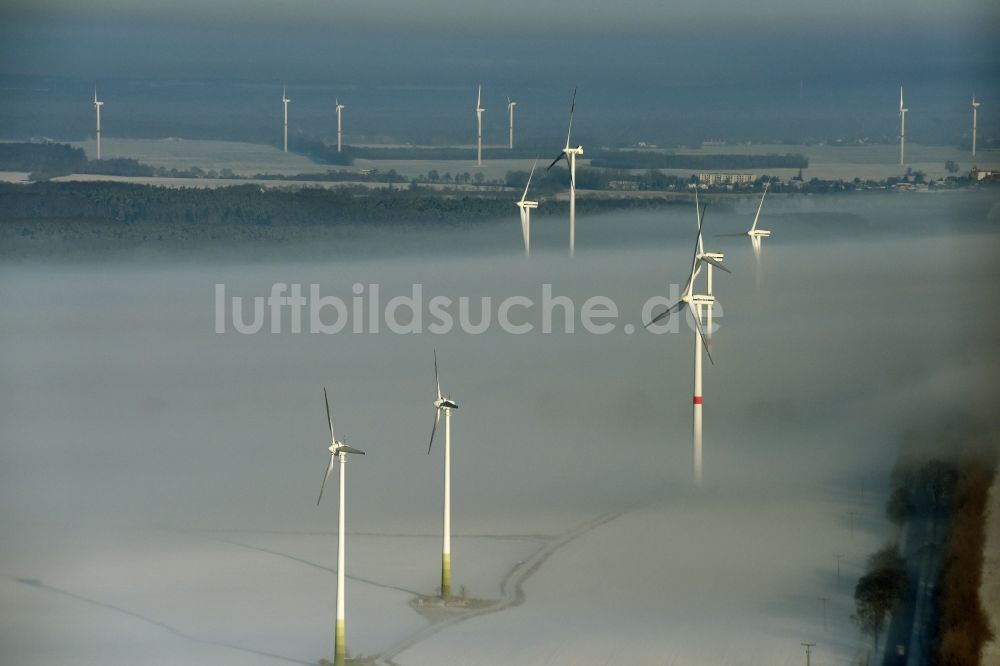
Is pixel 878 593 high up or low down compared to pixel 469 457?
up

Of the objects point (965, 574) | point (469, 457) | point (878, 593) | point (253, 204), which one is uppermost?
point (253, 204)

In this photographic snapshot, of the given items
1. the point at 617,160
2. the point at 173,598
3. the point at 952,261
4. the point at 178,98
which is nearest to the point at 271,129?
the point at 178,98

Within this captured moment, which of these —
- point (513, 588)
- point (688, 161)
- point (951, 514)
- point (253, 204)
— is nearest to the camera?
point (513, 588)

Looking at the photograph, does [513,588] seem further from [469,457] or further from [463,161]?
[463,161]

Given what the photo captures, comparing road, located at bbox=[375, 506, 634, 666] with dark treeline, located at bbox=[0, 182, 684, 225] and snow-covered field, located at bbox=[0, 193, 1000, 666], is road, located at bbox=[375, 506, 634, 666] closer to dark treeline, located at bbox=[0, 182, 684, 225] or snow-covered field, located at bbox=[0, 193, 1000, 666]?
snow-covered field, located at bbox=[0, 193, 1000, 666]

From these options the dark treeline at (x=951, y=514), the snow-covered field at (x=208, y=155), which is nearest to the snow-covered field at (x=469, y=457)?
the dark treeline at (x=951, y=514)

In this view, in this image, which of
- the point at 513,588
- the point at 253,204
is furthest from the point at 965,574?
the point at 253,204

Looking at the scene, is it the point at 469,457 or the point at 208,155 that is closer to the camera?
the point at 469,457

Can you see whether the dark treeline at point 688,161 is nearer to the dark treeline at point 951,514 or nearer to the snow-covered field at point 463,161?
the snow-covered field at point 463,161
